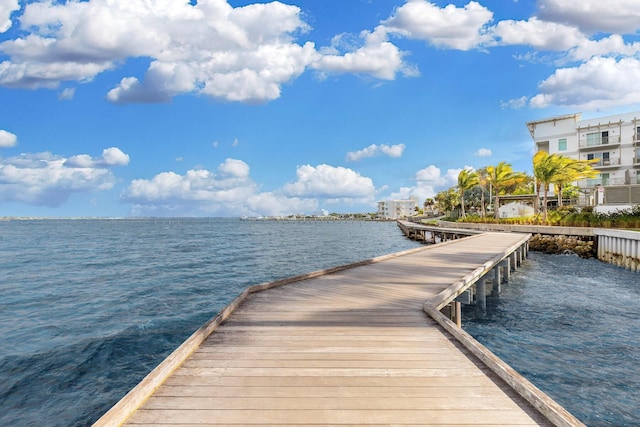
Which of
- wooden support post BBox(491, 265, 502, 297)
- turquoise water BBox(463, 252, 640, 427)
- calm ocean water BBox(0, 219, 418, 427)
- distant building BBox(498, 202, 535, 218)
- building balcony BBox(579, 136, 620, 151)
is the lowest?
calm ocean water BBox(0, 219, 418, 427)

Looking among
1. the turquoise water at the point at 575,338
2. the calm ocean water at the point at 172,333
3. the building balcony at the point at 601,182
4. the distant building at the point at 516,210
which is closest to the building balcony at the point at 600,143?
the building balcony at the point at 601,182

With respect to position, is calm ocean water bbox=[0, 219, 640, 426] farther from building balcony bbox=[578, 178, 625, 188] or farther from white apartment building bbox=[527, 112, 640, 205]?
white apartment building bbox=[527, 112, 640, 205]

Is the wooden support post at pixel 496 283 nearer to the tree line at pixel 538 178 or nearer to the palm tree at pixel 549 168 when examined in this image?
the tree line at pixel 538 178

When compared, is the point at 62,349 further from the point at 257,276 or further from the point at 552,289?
the point at 552,289

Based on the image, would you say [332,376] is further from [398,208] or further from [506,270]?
[398,208]

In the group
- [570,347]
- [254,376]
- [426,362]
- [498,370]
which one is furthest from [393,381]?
[570,347]

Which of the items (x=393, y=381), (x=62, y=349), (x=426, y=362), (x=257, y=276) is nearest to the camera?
(x=393, y=381)

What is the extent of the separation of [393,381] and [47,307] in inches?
557

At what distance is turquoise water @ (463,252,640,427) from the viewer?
6176 millimetres

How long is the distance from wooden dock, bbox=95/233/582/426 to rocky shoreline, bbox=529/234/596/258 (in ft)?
78.5

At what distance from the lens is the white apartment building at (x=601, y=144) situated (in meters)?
41.3

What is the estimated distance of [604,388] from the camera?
21.3ft

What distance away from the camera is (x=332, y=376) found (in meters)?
4.07

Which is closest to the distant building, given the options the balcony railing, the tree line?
the tree line
